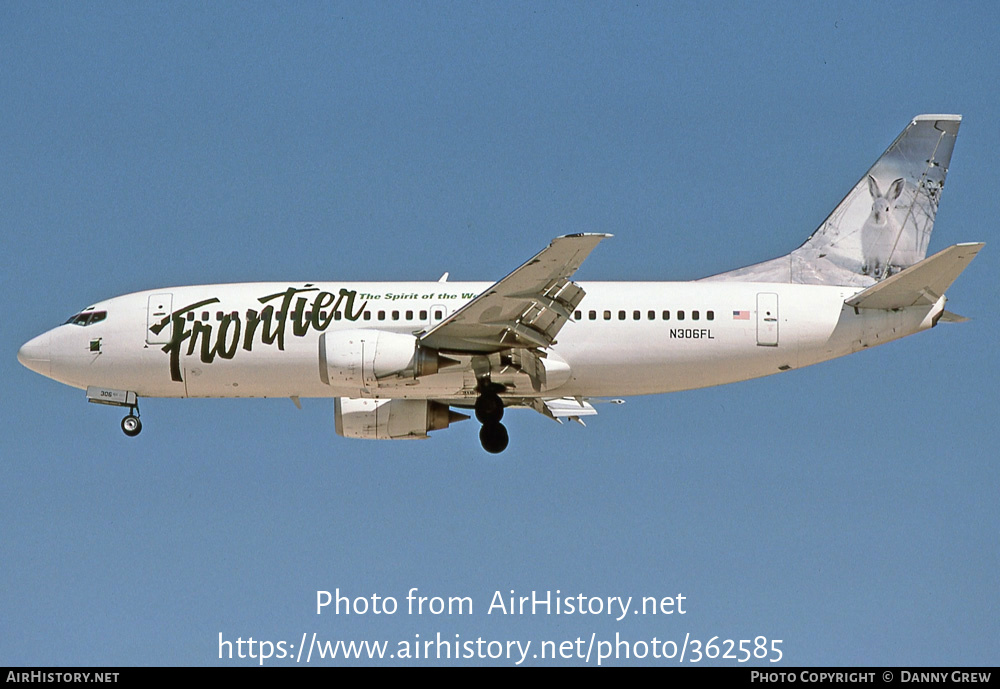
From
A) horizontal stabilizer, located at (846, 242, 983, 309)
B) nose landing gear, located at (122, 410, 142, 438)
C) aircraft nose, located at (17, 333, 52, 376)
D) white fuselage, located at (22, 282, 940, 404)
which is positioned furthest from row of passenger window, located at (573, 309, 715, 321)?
aircraft nose, located at (17, 333, 52, 376)

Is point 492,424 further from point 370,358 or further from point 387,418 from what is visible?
point 387,418

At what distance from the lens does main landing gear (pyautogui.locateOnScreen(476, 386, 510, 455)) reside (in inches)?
1197

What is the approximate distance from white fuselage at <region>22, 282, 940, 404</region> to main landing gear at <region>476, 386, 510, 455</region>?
0.68m

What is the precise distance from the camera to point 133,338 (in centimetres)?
3175

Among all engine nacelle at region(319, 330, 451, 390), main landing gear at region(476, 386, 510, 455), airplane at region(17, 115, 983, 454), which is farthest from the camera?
main landing gear at region(476, 386, 510, 455)

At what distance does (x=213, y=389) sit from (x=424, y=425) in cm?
511

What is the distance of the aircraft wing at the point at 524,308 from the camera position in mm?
27047

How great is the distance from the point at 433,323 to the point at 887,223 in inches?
429

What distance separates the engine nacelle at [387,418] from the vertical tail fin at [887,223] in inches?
296

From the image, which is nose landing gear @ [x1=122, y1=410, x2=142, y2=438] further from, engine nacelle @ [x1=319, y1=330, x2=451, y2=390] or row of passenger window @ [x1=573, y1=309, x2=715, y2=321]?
row of passenger window @ [x1=573, y1=309, x2=715, y2=321]
